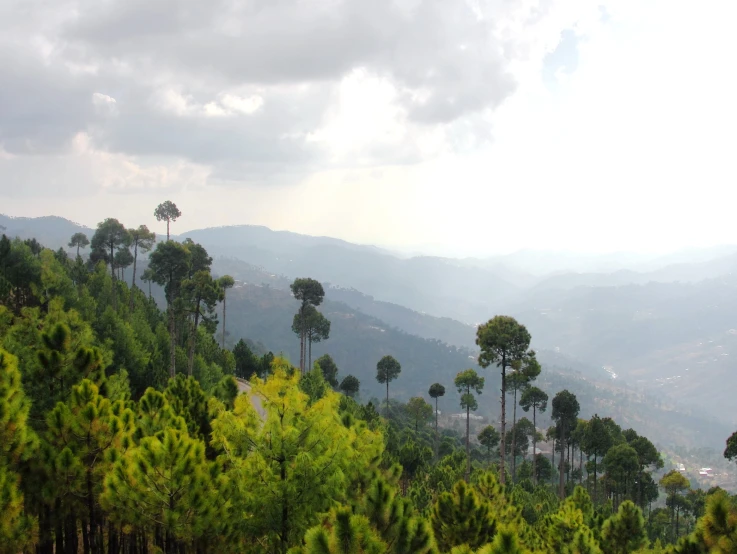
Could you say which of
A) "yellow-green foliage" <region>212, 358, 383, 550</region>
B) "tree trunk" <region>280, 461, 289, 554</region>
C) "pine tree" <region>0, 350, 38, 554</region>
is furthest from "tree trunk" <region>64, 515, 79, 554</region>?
"tree trunk" <region>280, 461, 289, 554</region>

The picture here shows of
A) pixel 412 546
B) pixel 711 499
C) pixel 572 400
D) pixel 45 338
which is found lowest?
pixel 572 400

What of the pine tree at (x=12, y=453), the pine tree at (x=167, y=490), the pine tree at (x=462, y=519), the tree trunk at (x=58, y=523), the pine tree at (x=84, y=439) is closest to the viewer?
the pine tree at (x=12, y=453)

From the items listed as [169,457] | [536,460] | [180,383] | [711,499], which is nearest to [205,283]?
[180,383]

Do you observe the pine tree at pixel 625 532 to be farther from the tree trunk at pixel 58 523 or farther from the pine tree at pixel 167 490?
the tree trunk at pixel 58 523

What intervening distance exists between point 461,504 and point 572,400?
39.0m

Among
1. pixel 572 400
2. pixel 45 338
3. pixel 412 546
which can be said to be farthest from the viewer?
pixel 572 400

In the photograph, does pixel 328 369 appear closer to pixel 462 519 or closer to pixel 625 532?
pixel 625 532

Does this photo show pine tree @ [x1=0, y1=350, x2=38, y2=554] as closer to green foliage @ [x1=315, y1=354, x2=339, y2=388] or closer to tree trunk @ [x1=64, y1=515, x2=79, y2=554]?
tree trunk @ [x1=64, y1=515, x2=79, y2=554]

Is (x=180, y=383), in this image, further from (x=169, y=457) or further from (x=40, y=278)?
(x=40, y=278)

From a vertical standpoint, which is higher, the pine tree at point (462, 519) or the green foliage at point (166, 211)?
the green foliage at point (166, 211)

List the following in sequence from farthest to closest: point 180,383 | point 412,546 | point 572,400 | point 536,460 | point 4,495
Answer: point 536,460 < point 572,400 < point 180,383 < point 412,546 < point 4,495

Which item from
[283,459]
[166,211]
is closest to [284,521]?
[283,459]

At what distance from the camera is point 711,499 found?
41.2ft

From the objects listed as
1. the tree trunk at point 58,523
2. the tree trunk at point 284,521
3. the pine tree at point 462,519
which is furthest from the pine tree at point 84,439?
the pine tree at point 462,519
